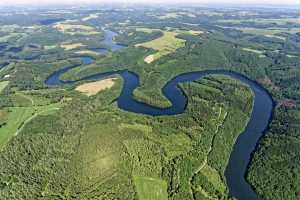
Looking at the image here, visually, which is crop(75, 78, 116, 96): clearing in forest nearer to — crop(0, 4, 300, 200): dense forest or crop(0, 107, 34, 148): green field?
crop(0, 4, 300, 200): dense forest

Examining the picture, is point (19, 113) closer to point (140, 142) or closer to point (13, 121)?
point (13, 121)

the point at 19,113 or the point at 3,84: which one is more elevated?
A: the point at 19,113

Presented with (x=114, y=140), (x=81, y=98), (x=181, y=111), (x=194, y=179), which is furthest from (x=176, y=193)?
(x=81, y=98)

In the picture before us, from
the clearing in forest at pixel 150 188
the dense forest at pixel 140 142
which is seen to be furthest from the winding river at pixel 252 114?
the clearing in forest at pixel 150 188

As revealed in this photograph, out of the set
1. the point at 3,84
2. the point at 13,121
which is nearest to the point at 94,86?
the point at 13,121

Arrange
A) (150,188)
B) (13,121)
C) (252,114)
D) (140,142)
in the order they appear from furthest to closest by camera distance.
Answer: (252,114), (13,121), (140,142), (150,188)
